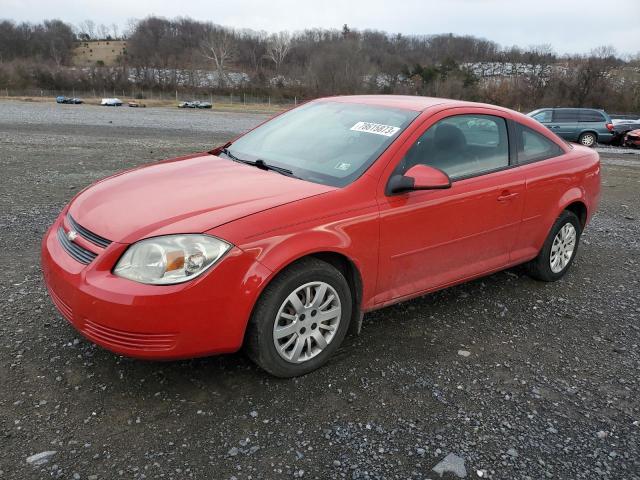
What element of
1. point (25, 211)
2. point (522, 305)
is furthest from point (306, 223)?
point (25, 211)

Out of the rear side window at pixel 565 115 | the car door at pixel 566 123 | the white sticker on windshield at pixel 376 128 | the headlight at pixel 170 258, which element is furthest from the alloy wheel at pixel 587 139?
the headlight at pixel 170 258

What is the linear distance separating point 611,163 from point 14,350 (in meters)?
15.7

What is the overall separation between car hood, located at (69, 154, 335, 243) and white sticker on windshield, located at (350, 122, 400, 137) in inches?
26.5

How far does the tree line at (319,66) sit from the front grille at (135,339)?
5817 cm

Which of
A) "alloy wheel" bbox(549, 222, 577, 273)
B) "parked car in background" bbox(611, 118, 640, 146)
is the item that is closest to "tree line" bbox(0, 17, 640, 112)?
"parked car in background" bbox(611, 118, 640, 146)

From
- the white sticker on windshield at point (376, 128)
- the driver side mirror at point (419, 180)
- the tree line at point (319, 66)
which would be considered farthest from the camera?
the tree line at point (319, 66)

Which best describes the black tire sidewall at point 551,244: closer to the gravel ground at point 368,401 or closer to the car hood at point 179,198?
the gravel ground at point 368,401

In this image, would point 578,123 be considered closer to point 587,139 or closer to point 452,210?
point 587,139

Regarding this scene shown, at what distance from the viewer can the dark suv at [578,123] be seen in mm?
20438

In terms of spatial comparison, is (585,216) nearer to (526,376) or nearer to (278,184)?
(526,376)

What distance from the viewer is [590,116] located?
20.7 m

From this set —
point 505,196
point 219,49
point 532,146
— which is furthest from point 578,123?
point 219,49

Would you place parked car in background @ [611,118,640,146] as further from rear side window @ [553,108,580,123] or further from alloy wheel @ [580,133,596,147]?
rear side window @ [553,108,580,123]

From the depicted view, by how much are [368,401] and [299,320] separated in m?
0.59
